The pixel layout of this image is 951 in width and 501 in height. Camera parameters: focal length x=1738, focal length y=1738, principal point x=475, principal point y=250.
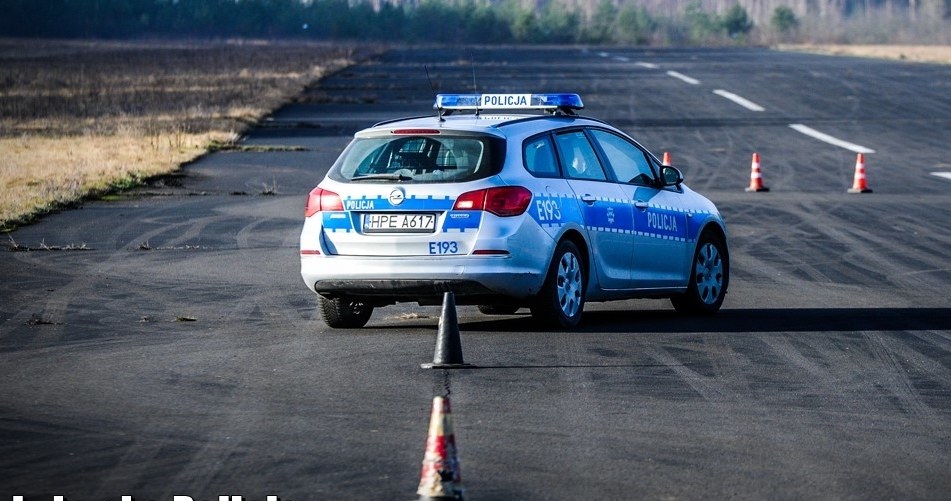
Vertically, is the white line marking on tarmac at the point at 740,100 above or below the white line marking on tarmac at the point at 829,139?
below

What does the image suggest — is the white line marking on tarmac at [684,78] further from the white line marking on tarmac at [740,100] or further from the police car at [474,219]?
the police car at [474,219]

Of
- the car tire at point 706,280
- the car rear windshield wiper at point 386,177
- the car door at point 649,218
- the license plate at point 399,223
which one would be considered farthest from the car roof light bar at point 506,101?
the car tire at point 706,280

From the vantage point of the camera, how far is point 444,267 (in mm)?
11328

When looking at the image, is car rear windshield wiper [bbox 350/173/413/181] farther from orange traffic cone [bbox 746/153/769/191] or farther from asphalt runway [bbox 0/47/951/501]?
orange traffic cone [bbox 746/153/769/191]

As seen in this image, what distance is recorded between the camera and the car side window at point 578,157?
12.3 meters

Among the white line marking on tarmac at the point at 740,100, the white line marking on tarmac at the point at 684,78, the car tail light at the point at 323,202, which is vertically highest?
the car tail light at the point at 323,202

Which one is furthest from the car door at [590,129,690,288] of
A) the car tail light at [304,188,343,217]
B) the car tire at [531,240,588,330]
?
the car tail light at [304,188,343,217]

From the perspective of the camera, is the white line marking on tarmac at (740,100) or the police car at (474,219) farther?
the white line marking on tarmac at (740,100)

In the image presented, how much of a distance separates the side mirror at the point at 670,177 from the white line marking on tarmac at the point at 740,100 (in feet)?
111

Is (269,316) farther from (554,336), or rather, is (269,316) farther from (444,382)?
(444,382)

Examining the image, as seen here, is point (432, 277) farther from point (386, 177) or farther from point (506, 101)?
point (506, 101)

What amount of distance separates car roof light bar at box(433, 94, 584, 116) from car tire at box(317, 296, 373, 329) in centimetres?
156

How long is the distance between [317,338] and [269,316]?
125cm

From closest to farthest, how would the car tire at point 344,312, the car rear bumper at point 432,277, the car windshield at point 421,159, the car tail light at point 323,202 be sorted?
the car rear bumper at point 432,277, the car windshield at point 421,159, the car tail light at point 323,202, the car tire at point 344,312
